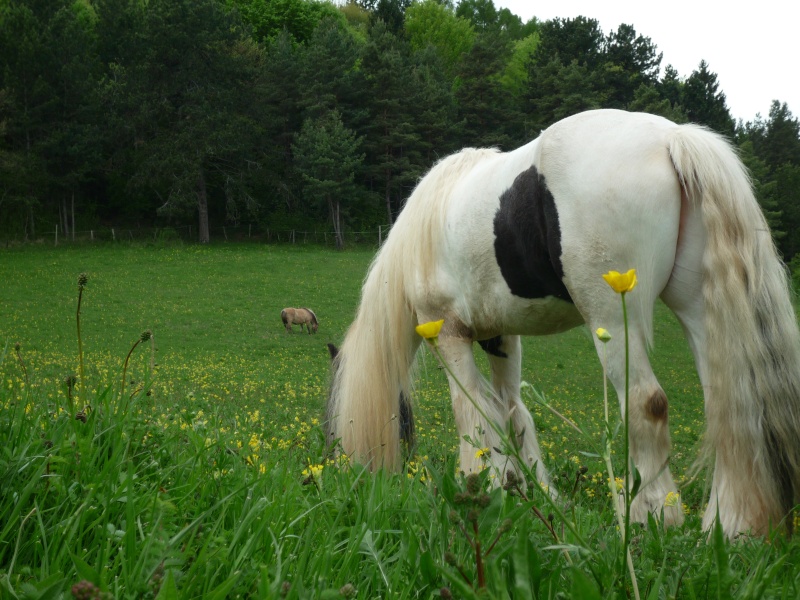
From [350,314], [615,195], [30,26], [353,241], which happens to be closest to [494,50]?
[353,241]

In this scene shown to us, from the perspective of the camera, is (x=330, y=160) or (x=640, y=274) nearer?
(x=640, y=274)

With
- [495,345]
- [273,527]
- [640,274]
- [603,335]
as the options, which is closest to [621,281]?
[603,335]

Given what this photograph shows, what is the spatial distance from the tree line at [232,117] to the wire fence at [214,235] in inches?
24.9

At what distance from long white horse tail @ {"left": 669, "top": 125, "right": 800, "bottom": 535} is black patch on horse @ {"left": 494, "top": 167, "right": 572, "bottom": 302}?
59 centimetres

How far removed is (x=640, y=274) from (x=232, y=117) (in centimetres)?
4195

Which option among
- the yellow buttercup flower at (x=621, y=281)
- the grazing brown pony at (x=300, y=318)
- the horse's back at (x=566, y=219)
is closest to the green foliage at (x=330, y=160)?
the grazing brown pony at (x=300, y=318)

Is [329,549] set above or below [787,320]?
below

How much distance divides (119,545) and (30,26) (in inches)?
1823

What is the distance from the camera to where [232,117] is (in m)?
42.7

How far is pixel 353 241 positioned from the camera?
45000 mm

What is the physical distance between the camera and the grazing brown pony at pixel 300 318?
22.1 metres

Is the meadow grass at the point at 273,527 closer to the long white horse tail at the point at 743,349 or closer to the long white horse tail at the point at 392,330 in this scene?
the long white horse tail at the point at 743,349

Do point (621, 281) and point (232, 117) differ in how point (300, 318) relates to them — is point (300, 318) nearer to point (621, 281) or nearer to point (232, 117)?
point (621, 281)

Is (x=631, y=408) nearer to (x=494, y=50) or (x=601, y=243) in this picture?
(x=601, y=243)
